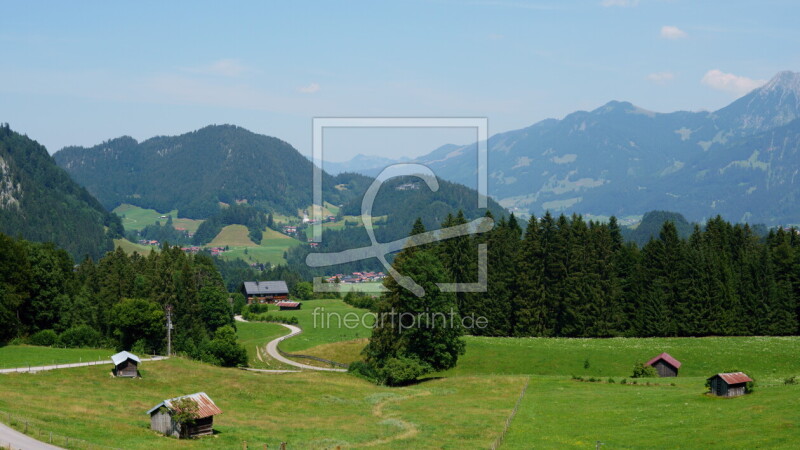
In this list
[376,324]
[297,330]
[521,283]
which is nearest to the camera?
[376,324]

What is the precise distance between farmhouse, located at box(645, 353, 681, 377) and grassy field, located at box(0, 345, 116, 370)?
5641 centimetres

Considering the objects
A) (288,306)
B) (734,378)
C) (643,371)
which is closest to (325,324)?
(288,306)

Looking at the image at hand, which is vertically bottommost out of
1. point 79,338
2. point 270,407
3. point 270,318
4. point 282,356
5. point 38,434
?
point 282,356

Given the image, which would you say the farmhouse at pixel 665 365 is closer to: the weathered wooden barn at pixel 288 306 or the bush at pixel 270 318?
the bush at pixel 270 318

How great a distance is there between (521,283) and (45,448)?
70942mm

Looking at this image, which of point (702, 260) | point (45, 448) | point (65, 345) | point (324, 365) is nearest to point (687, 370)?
point (702, 260)

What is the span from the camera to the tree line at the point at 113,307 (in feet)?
281

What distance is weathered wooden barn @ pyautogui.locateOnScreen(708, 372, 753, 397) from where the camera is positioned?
5294cm

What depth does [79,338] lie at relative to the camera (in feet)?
286

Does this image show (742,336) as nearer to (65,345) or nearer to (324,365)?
(324,365)

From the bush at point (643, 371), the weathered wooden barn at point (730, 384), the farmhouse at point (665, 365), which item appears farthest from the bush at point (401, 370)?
the weathered wooden barn at point (730, 384)

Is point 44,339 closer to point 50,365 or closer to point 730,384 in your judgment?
point 50,365

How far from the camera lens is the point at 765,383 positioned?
2323 inches

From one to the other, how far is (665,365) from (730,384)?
20.8 meters
